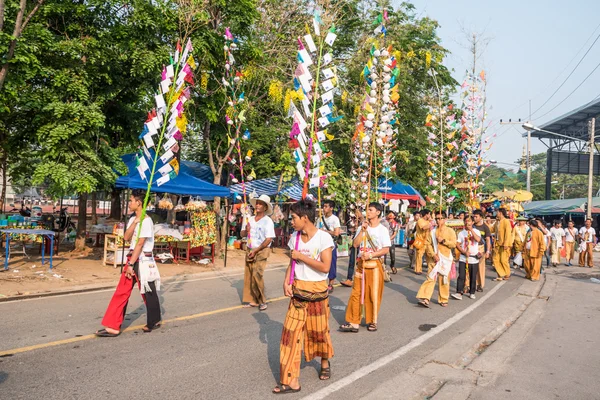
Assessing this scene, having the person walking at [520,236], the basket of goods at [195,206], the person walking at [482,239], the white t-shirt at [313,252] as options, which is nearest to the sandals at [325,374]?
the white t-shirt at [313,252]

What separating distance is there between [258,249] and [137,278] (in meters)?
2.26

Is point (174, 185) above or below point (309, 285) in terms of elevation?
above

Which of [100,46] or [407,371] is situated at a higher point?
[100,46]

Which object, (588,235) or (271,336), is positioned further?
(588,235)

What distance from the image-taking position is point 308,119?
9.18 metres

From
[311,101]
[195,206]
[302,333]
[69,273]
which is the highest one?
[311,101]

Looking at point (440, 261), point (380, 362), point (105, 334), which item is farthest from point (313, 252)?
point (440, 261)

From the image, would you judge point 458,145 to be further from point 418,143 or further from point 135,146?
point 135,146

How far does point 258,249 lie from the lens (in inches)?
316

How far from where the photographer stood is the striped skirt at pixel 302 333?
4.49 metres

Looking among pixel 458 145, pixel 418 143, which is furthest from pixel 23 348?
pixel 418 143

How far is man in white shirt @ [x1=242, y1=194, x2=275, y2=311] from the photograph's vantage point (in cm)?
801

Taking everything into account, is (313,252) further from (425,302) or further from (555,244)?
(555,244)

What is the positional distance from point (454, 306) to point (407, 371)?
4384 millimetres
